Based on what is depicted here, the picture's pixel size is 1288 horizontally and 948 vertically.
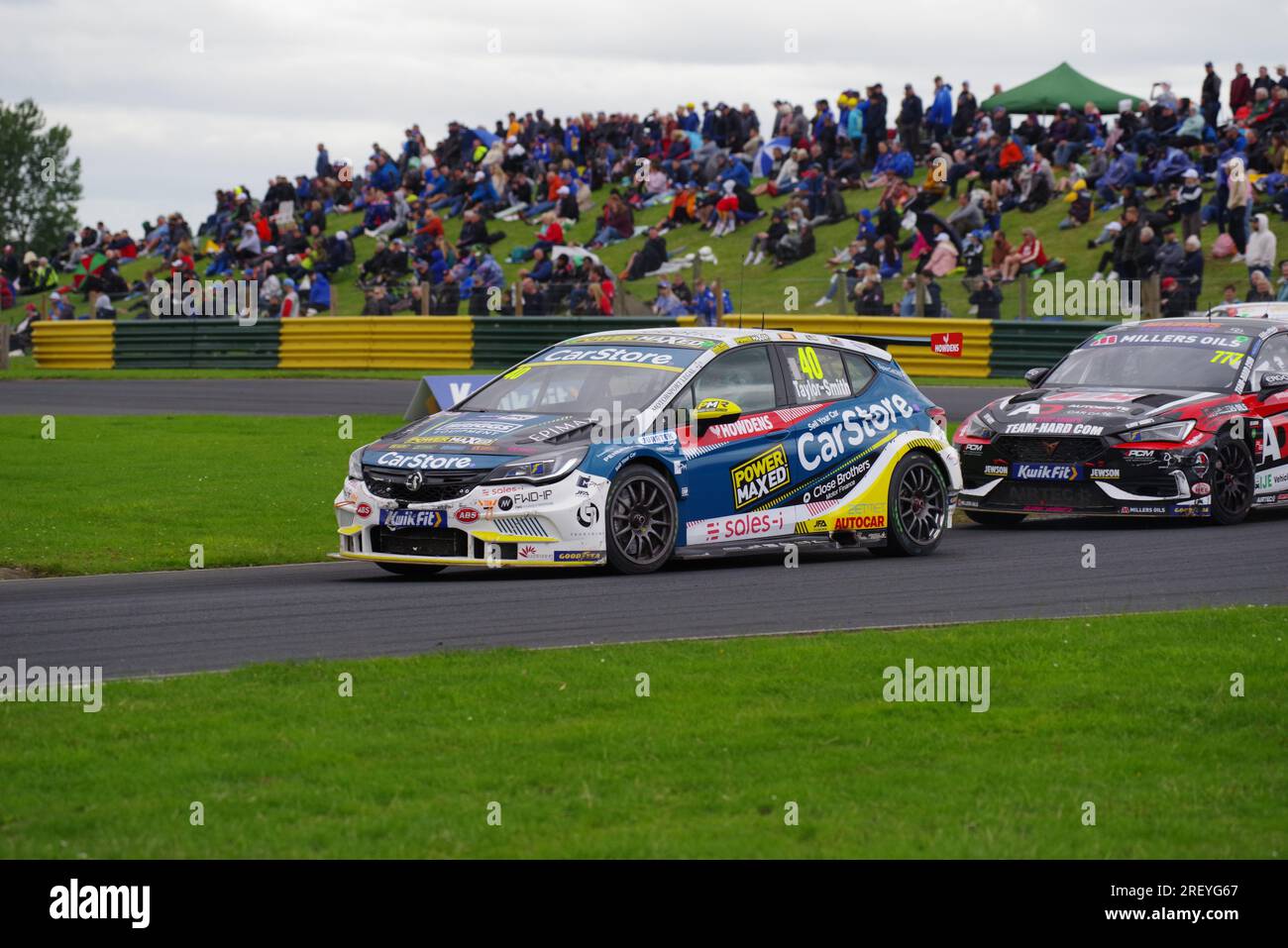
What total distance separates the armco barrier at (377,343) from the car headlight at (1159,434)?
61.4ft

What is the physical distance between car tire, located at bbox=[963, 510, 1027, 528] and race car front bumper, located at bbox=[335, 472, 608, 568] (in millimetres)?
4935

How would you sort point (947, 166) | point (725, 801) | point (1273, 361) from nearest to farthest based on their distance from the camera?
point (725, 801), point (1273, 361), point (947, 166)

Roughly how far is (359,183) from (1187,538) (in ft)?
121

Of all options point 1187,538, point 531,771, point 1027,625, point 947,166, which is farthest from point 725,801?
point 947,166

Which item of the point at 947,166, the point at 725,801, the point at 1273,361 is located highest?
the point at 947,166

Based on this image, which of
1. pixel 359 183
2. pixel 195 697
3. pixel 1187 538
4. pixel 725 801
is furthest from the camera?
pixel 359 183

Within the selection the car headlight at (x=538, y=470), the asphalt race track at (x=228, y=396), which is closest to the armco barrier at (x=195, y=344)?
the asphalt race track at (x=228, y=396)

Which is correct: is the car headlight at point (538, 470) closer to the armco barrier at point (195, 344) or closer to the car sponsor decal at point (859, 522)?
the car sponsor decal at point (859, 522)

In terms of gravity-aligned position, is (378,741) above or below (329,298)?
below

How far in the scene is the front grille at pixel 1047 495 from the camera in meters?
14.8

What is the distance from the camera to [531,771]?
6.48 metres

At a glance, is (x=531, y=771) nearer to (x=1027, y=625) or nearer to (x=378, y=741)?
(x=378, y=741)

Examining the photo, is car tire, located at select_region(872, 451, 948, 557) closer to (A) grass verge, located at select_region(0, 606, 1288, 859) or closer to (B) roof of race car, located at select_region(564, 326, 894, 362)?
(B) roof of race car, located at select_region(564, 326, 894, 362)

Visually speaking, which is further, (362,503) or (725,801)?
(362,503)
